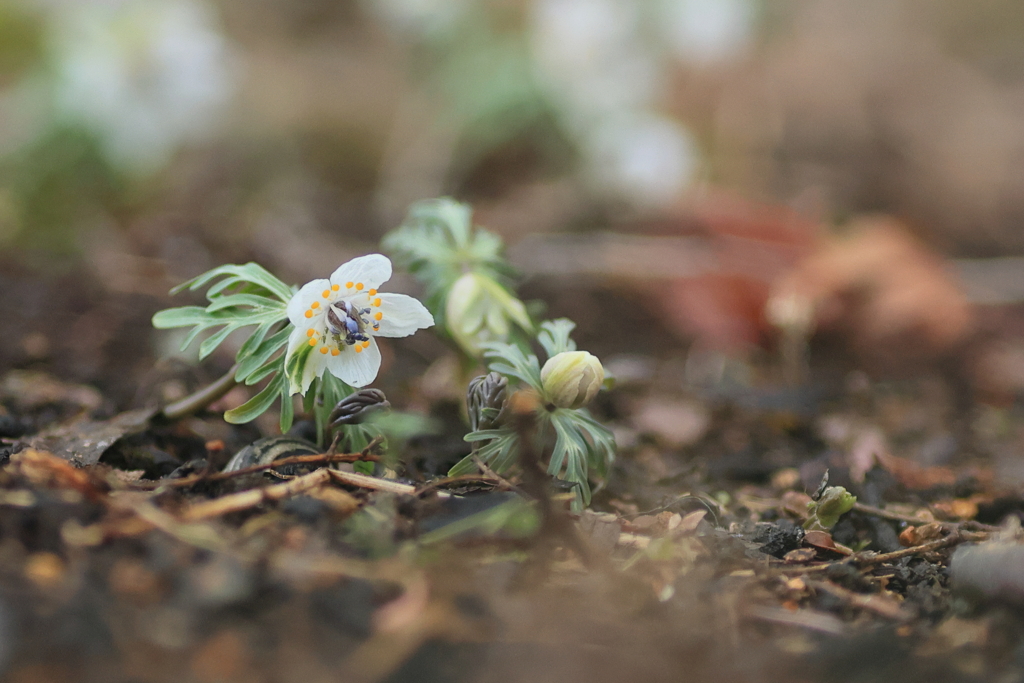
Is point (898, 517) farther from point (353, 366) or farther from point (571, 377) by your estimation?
point (353, 366)

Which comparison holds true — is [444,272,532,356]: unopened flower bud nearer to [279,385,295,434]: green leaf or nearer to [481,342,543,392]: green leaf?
[481,342,543,392]: green leaf

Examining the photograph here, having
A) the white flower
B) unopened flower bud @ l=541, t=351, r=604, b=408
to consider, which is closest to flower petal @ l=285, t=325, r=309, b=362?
the white flower

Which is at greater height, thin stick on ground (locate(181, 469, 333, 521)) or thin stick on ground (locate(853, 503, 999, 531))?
thin stick on ground (locate(853, 503, 999, 531))

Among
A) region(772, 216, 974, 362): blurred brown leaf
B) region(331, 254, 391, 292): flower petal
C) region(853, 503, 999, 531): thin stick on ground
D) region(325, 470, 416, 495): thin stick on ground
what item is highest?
region(772, 216, 974, 362): blurred brown leaf

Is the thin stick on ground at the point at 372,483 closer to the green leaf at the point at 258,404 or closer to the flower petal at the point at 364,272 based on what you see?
the green leaf at the point at 258,404

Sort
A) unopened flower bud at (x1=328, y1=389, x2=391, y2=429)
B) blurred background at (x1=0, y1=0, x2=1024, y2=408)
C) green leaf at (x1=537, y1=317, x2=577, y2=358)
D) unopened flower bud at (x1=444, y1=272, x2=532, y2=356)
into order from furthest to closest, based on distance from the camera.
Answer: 1. blurred background at (x1=0, y1=0, x2=1024, y2=408)
2. unopened flower bud at (x1=444, y1=272, x2=532, y2=356)
3. green leaf at (x1=537, y1=317, x2=577, y2=358)
4. unopened flower bud at (x1=328, y1=389, x2=391, y2=429)

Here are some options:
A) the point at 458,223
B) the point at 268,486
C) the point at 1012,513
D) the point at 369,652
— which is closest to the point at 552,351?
the point at 458,223
